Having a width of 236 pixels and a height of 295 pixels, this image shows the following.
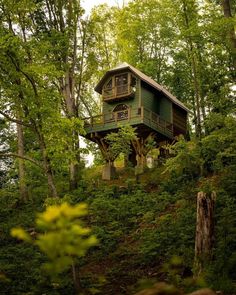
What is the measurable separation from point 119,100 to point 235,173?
650 inches

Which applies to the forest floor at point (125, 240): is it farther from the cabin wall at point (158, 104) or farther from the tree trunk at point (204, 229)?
the cabin wall at point (158, 104)

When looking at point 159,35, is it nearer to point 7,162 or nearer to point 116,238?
point 7,162

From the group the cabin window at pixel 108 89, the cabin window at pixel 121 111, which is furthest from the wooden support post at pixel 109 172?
the cabin window at pixel 108 89

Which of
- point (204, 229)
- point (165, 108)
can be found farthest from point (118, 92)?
point (204, 229)

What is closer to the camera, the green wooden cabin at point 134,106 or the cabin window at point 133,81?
the green wooden cabin at point 134,106

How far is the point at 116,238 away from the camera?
1689 centimetres

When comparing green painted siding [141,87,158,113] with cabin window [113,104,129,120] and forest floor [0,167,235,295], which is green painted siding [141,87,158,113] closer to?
cabin window [113,104,129,120]

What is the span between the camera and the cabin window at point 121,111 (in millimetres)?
31344

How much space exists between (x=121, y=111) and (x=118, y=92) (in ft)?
5.90

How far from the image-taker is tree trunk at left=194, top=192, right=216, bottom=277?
10.9 meters

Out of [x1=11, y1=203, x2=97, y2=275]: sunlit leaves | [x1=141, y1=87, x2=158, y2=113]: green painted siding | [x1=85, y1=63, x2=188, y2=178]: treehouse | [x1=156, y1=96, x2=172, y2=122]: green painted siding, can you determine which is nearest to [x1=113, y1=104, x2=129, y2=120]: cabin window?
[x1=85, y1=63, x2=188, y2=178]: treehouse

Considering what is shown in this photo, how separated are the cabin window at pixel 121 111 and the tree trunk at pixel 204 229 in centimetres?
1983

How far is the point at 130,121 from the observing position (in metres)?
30.3

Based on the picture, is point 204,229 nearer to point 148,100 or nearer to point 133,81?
point 133,81
